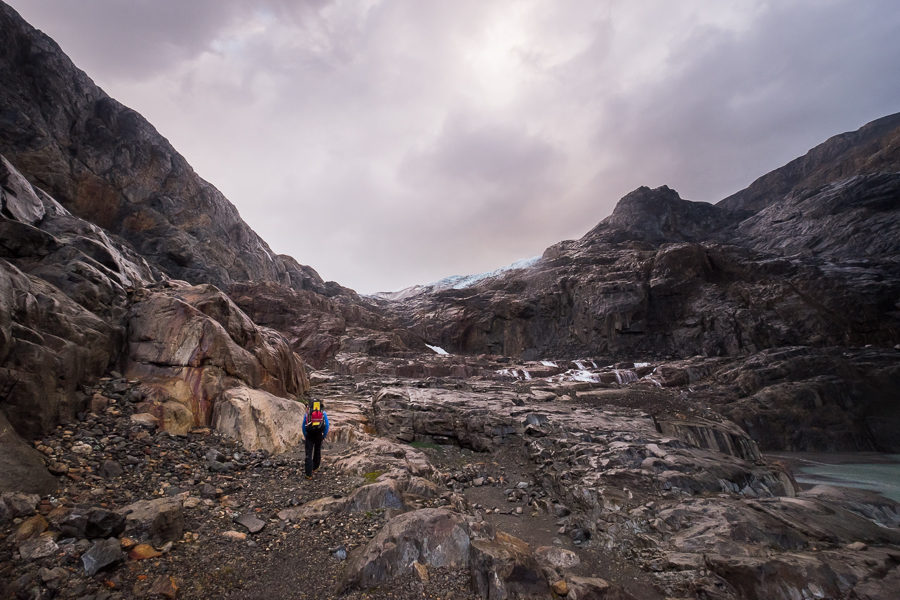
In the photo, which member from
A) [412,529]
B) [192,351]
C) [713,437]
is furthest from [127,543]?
[713,437]

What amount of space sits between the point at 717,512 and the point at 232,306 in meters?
17.4

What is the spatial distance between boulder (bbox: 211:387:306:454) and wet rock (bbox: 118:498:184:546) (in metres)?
3.51

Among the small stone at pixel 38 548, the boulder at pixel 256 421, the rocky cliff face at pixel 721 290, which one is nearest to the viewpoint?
the small stone at pixel 38 548

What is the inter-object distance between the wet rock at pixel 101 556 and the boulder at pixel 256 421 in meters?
4.59

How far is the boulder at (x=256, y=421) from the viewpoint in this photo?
9414mm

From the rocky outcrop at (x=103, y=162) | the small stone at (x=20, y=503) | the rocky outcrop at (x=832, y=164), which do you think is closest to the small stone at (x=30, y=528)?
the small stone at (x=20, y=503)

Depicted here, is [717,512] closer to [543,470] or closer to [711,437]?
[543,470]

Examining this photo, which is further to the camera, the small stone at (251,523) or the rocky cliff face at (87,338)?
the rocky cliff face at (87,338)

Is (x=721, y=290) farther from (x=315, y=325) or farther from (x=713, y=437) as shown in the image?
(x=315, y=325)

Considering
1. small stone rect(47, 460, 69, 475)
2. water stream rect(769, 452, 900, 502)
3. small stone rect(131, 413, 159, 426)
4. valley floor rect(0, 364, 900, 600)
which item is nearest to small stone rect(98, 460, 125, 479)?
valley floor rect(0, 364, 900, 600)

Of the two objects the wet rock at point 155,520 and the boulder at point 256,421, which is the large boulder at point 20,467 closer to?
the wet rock at point 155,520

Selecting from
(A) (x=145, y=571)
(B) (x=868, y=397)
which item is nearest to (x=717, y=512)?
(A) (x=145, y=571)

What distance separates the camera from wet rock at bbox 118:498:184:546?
5.23 m

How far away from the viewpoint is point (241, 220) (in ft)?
252
